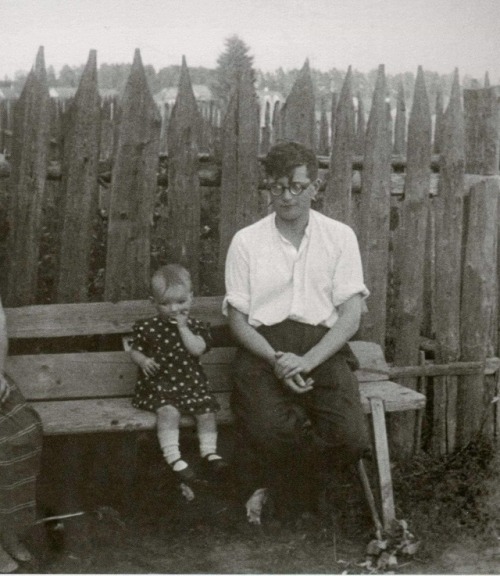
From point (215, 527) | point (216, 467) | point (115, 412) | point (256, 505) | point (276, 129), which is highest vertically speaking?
point (276, 129)

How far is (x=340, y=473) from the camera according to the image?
427cm

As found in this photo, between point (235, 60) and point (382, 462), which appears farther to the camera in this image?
point (235, 60)

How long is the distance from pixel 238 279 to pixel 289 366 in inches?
19.6

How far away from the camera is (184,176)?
4.15 metres

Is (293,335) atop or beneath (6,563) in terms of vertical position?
atop

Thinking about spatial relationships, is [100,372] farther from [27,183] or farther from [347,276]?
[347,276]

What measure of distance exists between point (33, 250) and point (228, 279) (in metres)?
0.97

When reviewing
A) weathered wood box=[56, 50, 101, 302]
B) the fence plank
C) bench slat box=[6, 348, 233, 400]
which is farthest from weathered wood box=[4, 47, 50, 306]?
the fence plank

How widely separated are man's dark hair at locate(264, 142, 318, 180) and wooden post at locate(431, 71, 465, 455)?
42.6 inches

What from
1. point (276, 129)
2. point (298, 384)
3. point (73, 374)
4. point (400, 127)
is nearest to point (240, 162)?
point (298, 384)

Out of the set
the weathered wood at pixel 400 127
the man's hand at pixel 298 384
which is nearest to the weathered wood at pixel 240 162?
the man's hand at pixel 298 384

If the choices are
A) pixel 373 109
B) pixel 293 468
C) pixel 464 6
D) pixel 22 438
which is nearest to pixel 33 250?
pixel 22 438

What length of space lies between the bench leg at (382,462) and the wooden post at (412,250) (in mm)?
893

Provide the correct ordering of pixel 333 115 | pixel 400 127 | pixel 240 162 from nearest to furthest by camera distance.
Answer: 1. pixel 240 162
2. pixel 333 115
3. pixel 400 127
